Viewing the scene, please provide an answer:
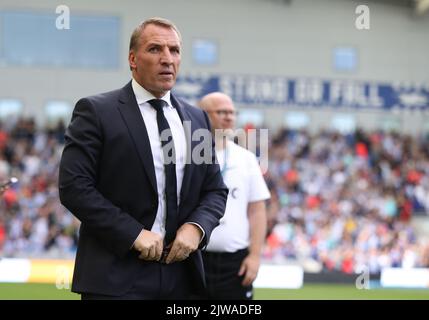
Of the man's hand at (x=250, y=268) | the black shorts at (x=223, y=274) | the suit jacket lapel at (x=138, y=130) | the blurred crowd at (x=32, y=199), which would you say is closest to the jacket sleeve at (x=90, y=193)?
the suit jacket lapel at (x=138, y=130)

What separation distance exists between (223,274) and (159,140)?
2485mm

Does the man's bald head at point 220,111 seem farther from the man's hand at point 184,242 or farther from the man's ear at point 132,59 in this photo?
the man's hand at point 184,242

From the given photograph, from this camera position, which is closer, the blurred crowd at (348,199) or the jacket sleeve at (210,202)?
the jacket sleeve at (210,202)

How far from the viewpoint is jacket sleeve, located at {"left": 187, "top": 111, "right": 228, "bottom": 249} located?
315 centimetres

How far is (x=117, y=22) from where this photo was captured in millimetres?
22281

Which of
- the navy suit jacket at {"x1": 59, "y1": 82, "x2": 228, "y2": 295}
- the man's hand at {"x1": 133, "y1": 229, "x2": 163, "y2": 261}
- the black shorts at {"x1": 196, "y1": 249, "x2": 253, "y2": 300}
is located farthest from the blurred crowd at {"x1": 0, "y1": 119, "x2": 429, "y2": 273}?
the man's hand at {"x1": 133, "y1": 229, "x2": 163, "y2": 261}

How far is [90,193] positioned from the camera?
2.97 m

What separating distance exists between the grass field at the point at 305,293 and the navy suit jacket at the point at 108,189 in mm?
7012

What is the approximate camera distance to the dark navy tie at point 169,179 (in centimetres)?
310

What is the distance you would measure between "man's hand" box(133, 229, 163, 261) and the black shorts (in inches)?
96.4

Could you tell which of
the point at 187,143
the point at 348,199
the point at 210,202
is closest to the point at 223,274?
the point at 210,202

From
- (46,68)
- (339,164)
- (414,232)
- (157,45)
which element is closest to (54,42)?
(46,68)

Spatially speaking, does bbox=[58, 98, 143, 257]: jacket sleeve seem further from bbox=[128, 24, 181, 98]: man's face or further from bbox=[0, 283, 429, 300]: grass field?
bbox=[0, 283, 429, 300]: grass field
